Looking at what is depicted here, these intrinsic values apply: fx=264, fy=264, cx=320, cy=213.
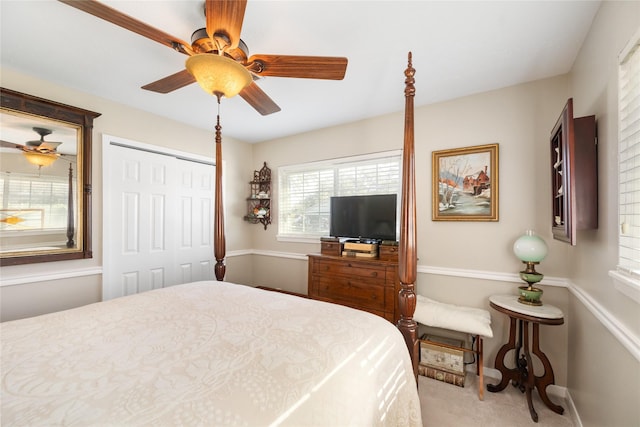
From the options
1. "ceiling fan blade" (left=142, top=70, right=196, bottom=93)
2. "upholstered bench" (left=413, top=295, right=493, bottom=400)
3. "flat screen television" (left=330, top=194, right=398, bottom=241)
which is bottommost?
"upholstered bench" (left=413, top=295, right=493, bottom=400)

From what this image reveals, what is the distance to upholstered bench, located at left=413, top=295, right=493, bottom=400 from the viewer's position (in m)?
2.05

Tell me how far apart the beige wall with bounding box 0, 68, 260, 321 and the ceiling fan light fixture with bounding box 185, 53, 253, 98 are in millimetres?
1970

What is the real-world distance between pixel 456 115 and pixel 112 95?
3.32 m

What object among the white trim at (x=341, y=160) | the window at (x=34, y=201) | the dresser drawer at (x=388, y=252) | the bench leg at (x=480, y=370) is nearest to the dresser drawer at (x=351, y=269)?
the dresser drawer at (x=388, y=252)

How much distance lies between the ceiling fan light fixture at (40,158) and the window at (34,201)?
0.12m

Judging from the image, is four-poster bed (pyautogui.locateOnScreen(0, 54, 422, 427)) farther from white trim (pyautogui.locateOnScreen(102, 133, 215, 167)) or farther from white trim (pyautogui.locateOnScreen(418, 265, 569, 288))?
white trim (pyautogui.locateOnScreen(102, 133, 215, 167))

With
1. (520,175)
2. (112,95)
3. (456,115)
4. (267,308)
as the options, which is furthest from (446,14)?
(112,95)

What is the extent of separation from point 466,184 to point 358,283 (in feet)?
4.58

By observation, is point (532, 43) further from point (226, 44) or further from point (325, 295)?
point (325, 295)

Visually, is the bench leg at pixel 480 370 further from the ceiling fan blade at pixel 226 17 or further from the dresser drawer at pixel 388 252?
the ceiling fan blade at pixel 226 17

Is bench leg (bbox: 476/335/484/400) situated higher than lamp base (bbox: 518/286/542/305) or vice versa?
lamp base (bbox: 518/286/542/305)

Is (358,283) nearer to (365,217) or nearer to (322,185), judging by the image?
(365,217)

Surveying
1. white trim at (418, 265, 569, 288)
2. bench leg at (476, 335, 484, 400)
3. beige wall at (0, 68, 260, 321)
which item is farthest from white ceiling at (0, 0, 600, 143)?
bench leg at (476, 335, 484, 400)

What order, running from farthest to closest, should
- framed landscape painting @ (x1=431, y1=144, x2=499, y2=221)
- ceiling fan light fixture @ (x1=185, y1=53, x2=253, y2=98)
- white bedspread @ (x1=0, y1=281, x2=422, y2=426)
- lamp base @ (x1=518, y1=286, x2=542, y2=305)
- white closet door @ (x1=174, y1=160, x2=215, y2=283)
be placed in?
white closet door @ (x1=174, y1=160, x2=215, y2=283) → framed landscape painting @ (x1=431, y1=144, x2=499, y2=221) → lamp base @ (x1=518, y1=286, x2=542, y2=305) → ceiling fan light fixture @ (x1=185, y1=53, x2=253, y2=98) → white bedspread @ (x1=0, y1=281, x2=422, y2=426)
